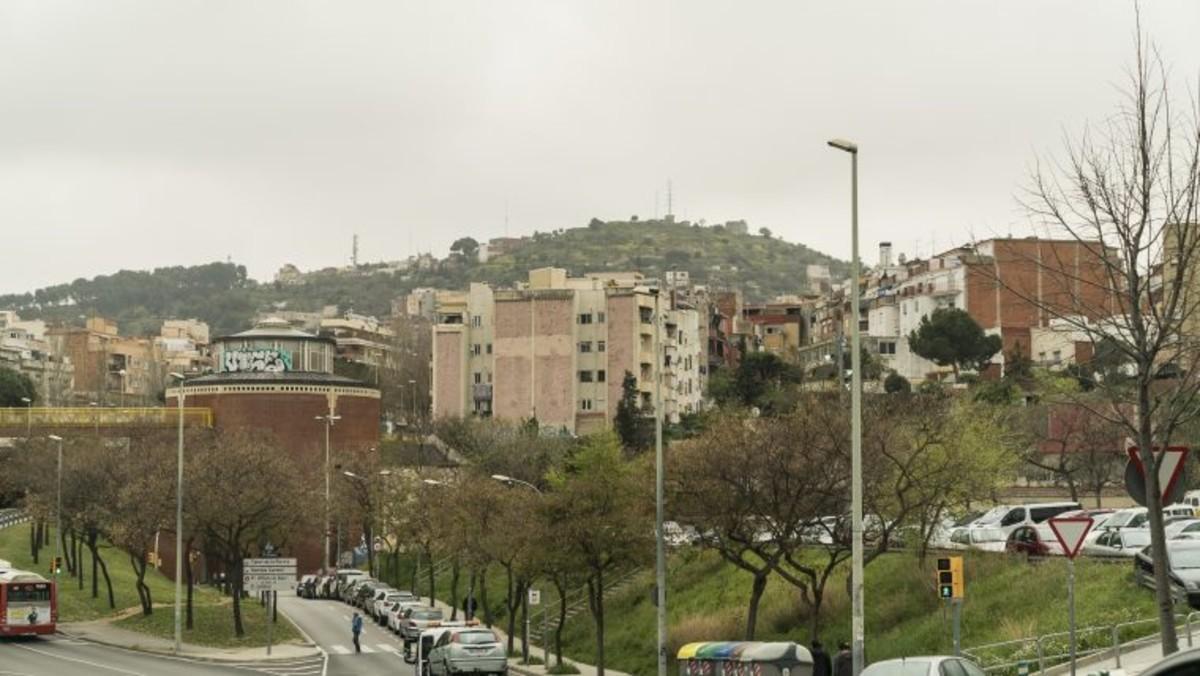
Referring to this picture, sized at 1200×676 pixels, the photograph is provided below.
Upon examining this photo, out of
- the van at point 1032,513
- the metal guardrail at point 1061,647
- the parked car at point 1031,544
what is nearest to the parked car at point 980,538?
the parked car at point 1031,544

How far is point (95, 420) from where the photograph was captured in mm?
102812

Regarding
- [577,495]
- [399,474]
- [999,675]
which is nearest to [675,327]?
[399,474]

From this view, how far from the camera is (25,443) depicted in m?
93.9

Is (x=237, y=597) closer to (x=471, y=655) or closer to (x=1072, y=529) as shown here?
(x=471, y=655)

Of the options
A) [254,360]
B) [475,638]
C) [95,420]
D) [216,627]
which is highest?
[254,360]

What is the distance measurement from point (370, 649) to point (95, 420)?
45.3 metres

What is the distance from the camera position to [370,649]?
6344 cm

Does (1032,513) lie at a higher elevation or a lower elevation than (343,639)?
higher

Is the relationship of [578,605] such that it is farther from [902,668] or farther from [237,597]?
[902,668]

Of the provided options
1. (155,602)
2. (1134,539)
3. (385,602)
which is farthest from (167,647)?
(1134,539)

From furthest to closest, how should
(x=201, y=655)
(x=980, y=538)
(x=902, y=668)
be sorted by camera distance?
(x=201, y=655) < (x=980, y=538) < (x=902, y=668)

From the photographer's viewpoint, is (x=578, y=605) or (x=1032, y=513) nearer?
(x=1032, y=513)

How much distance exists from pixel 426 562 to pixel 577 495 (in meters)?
42.6

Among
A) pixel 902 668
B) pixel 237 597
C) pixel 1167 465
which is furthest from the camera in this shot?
pixel 237 597
